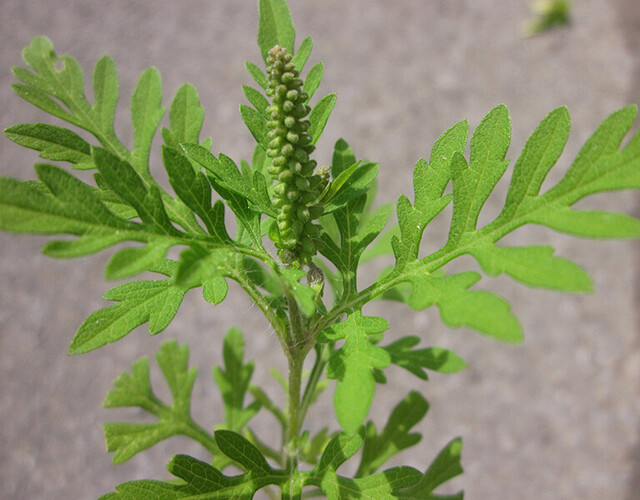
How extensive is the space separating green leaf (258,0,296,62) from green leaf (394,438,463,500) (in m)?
0.91

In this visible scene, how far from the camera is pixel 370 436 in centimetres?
132

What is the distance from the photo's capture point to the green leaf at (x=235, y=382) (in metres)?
1.41

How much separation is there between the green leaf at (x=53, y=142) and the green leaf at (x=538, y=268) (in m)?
0.70

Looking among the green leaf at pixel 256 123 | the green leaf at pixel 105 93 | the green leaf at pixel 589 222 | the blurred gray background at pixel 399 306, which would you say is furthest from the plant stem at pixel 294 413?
the blurred gray background at pixel 399 306

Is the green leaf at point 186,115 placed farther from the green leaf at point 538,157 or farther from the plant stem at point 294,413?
the green leaf at point 538,157

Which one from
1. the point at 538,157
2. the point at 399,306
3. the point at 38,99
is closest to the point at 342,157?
the point at 538,157

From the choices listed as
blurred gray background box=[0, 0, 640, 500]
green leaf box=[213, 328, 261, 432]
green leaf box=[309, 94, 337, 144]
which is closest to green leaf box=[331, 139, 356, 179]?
green leaf box=[309, 94, 337, 144]

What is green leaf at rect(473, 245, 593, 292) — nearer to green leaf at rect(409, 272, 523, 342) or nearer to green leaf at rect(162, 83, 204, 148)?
green leaf at rect(409, 272, 523, 342)

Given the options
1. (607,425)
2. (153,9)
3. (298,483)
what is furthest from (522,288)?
(153,9)

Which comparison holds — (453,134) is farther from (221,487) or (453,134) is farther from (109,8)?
(109,8)

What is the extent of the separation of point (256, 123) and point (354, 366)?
0.42 metres

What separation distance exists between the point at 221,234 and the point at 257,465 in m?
0.44

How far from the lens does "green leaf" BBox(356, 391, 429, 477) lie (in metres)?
1.27

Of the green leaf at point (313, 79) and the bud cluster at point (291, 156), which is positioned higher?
the green leaf at point (313, 79)
